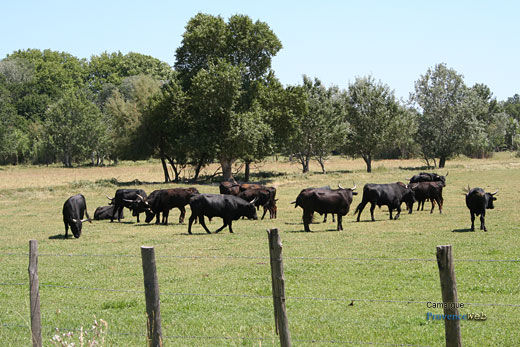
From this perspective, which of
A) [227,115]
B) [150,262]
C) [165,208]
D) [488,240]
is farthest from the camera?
[227,115]

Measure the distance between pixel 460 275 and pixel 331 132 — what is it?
2128 inches

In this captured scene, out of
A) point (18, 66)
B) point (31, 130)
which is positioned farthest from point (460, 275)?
point (18, 66)

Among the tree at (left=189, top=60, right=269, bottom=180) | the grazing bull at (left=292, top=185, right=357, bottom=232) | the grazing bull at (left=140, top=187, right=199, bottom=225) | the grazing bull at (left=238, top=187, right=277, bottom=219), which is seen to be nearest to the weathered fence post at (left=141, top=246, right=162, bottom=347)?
the grazing bull at (left=292, top=185, right=357, bottom=232)

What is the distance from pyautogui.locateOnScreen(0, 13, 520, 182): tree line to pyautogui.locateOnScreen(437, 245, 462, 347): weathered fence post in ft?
144

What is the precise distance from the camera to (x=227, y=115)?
50.9 m

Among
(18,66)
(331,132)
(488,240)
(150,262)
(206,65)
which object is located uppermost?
(18,66)

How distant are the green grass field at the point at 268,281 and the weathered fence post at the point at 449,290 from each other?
2.63 metres

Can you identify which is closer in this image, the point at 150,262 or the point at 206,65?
the point at 150,262

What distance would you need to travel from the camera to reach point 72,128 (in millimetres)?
87312

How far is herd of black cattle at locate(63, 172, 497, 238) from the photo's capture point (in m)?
22.1

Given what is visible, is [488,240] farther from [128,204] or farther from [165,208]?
[128,204]

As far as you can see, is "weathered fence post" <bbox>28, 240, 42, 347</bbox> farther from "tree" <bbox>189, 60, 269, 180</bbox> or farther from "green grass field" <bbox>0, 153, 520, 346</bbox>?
"tree" <bbox>189, 60, 269, 180</bbox>

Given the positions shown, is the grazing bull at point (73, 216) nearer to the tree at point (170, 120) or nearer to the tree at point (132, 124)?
the tree at point (170, 120)

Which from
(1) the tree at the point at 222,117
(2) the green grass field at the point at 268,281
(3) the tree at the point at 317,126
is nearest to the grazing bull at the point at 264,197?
(2) the green grass field at the point at 268,281
